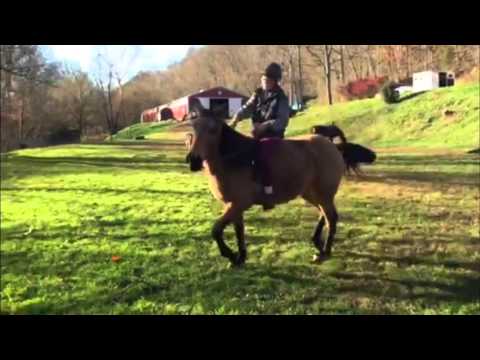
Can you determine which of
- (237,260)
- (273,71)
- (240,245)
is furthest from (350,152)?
(273,71)

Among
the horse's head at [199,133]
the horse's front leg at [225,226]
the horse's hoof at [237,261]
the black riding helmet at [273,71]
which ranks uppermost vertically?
the black riding helmet at [273,71]

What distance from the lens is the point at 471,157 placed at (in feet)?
66.8

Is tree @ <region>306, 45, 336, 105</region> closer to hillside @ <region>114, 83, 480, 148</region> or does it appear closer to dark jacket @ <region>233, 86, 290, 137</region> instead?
dark jacket @ <region>233, 86, 290, 137</region>

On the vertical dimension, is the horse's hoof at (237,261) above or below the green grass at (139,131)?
below

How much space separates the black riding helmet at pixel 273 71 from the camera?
174 inches

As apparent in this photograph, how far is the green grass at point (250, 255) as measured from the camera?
690 centimetres

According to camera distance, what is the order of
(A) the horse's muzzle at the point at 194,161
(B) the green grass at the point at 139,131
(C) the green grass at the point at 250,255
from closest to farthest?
(A) the horse's muzzle at the point at 194,161, (C) the green grass at the point at 250,255, (B) the green grass at the point at 139,131

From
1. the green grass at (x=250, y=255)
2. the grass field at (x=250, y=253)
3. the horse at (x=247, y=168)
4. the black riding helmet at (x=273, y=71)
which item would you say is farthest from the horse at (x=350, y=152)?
the green grass at (x=250, y=255)

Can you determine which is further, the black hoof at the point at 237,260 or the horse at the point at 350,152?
the horse at the point at 350,152

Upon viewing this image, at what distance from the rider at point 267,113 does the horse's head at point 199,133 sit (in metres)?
0.55

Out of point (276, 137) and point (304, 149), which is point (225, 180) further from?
point (304, 149)

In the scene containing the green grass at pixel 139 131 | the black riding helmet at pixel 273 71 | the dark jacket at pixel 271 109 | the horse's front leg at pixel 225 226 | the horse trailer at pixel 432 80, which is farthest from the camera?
the green grass at pixel 139 131

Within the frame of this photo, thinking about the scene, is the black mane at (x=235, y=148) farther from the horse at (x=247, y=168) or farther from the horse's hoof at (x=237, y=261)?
the horse's hoof at (x=237, y=261)

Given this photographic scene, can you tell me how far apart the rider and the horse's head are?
554 mm
